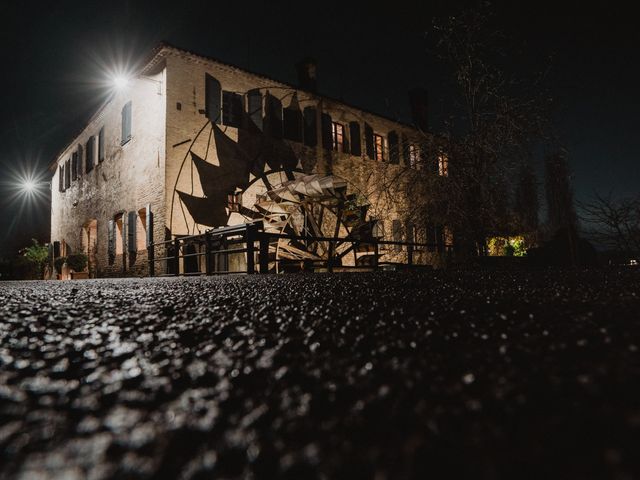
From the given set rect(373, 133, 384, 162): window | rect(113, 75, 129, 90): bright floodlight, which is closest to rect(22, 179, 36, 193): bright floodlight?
rect(113, 75, 129, 90): bright floodlight

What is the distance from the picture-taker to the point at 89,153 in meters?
15.9

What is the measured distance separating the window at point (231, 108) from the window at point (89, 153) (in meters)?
7.00

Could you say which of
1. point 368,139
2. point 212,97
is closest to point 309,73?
point 368,139

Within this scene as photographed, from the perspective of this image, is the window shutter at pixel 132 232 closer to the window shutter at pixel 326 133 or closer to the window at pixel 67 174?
the window shutter at pixel 326 133

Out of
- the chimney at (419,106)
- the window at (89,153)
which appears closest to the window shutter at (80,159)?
the window at (89,153)

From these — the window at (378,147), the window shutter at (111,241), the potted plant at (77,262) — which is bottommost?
the potted plant at (77,262)

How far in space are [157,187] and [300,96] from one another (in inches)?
243

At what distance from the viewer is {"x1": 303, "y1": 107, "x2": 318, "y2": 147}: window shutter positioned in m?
14.0

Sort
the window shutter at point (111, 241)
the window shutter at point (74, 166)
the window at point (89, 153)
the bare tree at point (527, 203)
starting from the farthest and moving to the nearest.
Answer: the window shutter at point (74, 166) < the window at point (89, 153) < the window shutter at point (111, 241) < the bare tree at point (527, 203)

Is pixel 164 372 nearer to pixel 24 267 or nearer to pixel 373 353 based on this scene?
pixel 373 353

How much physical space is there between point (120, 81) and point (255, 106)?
427 cm

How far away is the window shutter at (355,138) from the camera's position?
15.4m

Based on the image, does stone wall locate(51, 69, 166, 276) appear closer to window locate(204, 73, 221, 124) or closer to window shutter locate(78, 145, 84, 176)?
window shutter locate(78, 145, 84, 176)

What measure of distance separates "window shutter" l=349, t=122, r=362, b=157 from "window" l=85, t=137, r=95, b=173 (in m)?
10.4
